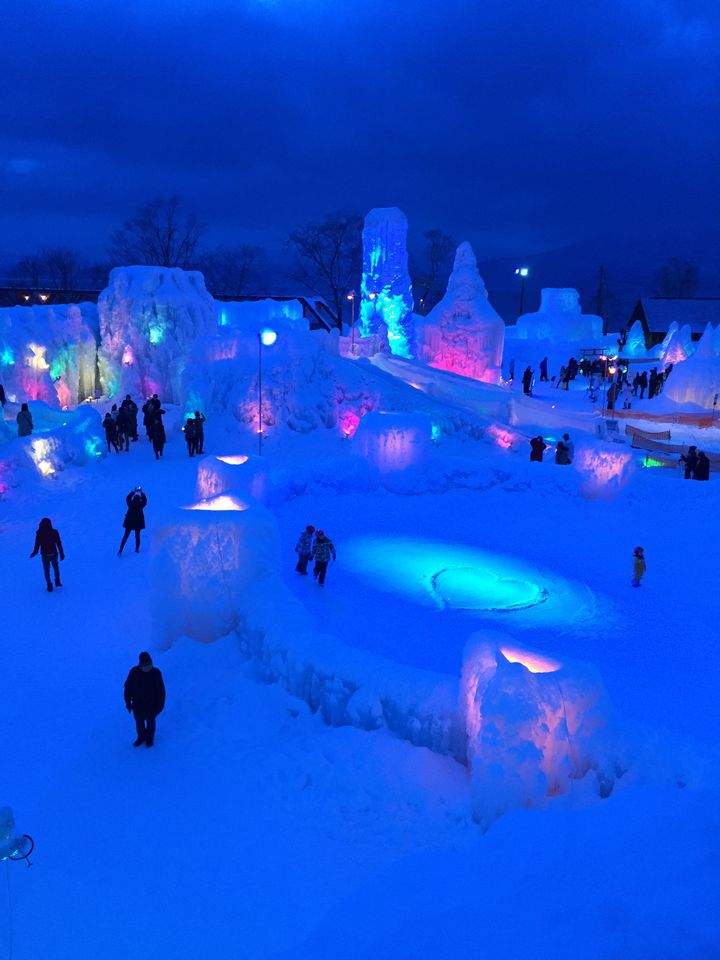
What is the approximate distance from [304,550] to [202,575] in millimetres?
1965

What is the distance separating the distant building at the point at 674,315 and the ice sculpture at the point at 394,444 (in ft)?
110

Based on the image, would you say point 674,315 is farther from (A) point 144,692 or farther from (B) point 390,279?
(A) point 144,692

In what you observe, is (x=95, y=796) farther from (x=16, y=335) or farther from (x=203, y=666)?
(x=16, y=335)

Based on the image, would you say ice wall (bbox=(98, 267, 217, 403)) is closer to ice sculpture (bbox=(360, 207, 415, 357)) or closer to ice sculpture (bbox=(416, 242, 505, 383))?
ice sculpture (bbox=(416, 242, 505, 383))

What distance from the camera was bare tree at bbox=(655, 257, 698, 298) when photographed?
6381 centimetres

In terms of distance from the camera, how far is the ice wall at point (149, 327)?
23.8 meters

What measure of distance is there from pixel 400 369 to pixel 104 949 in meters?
23.0

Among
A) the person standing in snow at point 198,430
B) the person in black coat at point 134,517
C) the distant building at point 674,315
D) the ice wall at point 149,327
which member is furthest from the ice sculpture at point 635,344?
the person in black coat at point 134,517

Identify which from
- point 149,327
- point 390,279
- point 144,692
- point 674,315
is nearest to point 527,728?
point 144,692

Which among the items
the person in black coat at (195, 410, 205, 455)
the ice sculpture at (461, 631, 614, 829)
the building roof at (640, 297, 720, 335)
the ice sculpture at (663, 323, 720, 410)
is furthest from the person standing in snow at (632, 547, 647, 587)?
the building roof at (640, 297, 720, 335)

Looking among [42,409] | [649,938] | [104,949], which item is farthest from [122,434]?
[649,938]

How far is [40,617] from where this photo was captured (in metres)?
9.27

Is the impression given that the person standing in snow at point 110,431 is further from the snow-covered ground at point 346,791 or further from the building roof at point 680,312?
the building roof at point 680,312

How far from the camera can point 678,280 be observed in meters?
65.8
